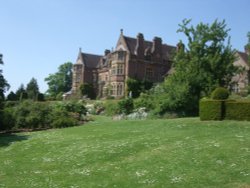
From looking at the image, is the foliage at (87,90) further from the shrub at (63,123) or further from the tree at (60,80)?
the shrub at (63,123)

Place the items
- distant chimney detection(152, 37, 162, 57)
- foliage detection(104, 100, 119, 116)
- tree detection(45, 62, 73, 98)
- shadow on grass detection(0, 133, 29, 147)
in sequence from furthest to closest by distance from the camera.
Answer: tree detection(45, 62, 73, 98)
distant chimney detection(152, 37, 162, 57)
foliage detection(104, 100, 119, 116)
shadow on grass detection(0, 133, 29, 147)

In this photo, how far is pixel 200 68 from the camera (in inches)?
1444

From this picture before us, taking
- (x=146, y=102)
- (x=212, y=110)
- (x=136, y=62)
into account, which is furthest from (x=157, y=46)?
(x=212, y=110)

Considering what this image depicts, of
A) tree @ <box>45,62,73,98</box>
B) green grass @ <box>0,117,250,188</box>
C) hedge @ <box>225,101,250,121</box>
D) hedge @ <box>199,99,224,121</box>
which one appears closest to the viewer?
green grass @ <box>0,117,250,188</box>

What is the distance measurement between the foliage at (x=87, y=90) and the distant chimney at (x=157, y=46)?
16.7m

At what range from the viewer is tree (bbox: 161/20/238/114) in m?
35.8

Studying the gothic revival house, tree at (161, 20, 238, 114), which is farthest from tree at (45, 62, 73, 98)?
tree at (161, 20, 238, 114)

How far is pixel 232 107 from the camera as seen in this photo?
25.5 m

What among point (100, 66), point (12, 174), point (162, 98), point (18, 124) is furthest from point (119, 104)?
point (100, 66)

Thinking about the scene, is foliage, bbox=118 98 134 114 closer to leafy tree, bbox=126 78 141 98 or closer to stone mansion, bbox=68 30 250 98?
leafy tree, bbox=126 78 141 98

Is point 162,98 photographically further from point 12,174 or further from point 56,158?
point 12,174

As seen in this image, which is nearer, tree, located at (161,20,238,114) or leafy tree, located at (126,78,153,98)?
tree, located at (161,20,238,114)

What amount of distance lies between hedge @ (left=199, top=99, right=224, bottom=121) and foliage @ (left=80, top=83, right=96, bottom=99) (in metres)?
54.7

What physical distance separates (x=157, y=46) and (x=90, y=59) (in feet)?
68.8
